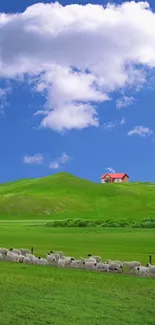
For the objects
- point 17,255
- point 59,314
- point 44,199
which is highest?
point 44,199

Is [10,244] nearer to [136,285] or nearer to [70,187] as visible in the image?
[136,285]

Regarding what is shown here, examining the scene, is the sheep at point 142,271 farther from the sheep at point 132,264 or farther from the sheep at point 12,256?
the sheep at point 12,256

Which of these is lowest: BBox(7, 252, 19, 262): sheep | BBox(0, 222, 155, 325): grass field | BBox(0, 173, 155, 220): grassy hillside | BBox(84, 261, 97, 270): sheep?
BBox(0, 222, 155, 325): grass field

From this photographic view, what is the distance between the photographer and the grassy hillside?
441ft

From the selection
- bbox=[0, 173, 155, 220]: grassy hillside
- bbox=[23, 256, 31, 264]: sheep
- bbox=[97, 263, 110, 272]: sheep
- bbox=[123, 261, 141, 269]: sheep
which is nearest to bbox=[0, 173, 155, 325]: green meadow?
bbox=[97, 263, 110, 272]: sheep

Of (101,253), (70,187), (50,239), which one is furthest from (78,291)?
(70,187)

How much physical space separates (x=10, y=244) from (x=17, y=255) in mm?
17082

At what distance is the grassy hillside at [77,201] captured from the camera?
441 ft

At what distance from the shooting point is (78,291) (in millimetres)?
27953

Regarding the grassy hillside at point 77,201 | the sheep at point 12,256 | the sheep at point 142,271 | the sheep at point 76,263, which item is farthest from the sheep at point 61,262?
the grassy hillside at point 77,201

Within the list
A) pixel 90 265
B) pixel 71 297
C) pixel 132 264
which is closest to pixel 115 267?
pixel 132 264

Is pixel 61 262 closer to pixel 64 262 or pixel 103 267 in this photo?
pixel 64 262

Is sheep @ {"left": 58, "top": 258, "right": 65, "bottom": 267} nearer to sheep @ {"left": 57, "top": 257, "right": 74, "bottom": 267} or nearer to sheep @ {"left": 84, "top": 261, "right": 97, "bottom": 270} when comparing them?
sheep @ {"left": 57, "top": 257, "right": 74, "bottom": 267}

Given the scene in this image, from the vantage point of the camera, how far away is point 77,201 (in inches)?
6112
